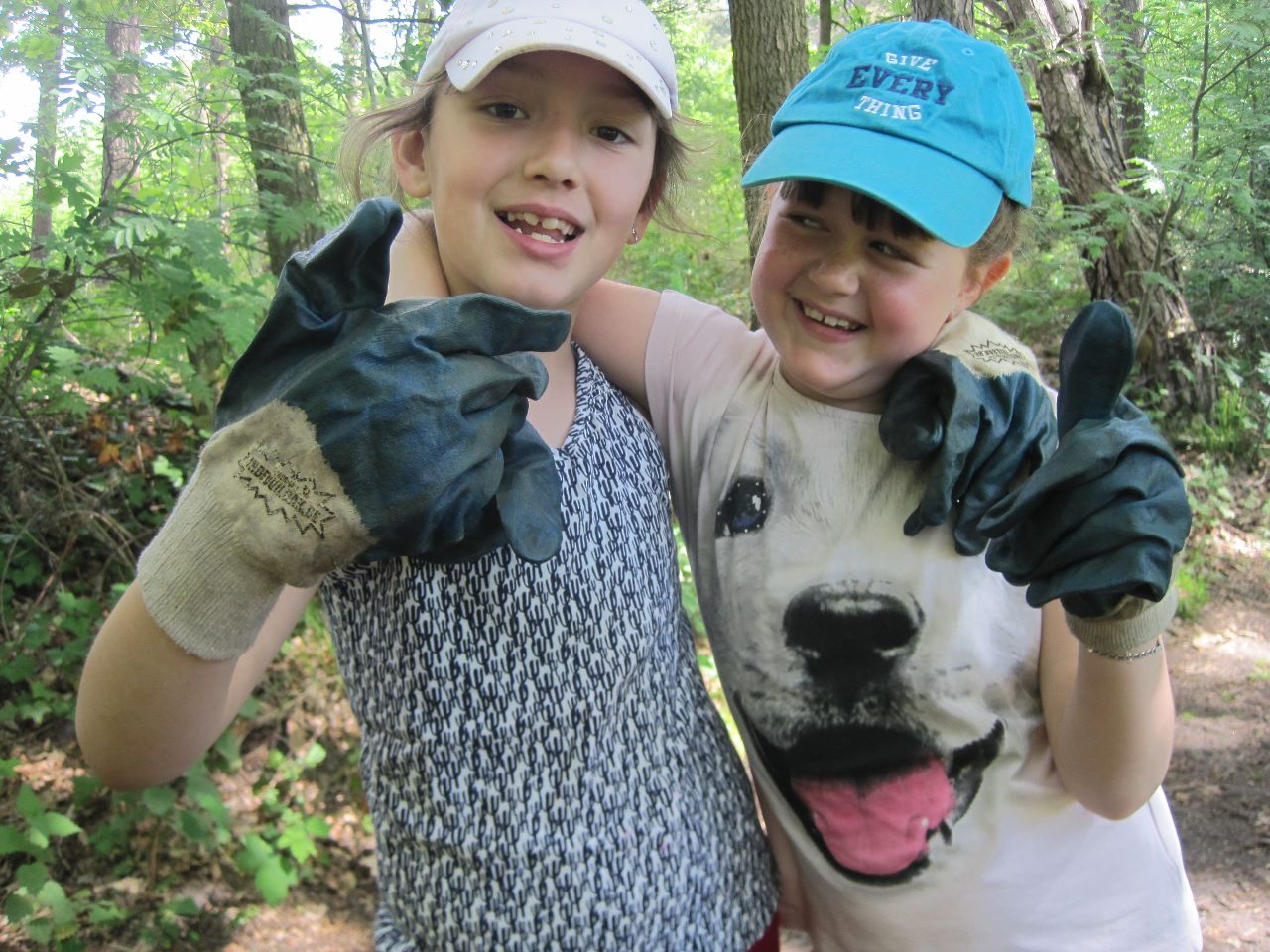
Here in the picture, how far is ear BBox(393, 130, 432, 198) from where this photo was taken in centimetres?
138

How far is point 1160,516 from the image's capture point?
100cm

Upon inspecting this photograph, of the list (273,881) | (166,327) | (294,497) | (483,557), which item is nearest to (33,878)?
(273,881)

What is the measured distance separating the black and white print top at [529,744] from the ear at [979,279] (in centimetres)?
66

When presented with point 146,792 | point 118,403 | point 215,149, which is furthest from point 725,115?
point 146,792

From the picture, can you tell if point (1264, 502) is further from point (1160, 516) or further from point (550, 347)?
Result: point (550, 347)

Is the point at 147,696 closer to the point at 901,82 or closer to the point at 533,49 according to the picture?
the point at 533,49

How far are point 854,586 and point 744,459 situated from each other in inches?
10.8

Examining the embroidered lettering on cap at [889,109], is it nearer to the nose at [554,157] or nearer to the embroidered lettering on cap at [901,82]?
the embroidered lettering on cap at [901,82]

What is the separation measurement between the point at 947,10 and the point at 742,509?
98.6 inches

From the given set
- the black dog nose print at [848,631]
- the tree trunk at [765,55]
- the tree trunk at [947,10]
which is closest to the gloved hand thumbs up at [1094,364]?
the black dog nose print at [848,631]

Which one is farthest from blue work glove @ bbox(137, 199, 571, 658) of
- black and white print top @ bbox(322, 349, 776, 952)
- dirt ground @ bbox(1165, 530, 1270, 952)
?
dirt ground @ bbox(1165, 530, 1270, 952)

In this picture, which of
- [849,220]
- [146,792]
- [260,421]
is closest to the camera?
[260,421]

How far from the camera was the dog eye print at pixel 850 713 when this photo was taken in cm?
140

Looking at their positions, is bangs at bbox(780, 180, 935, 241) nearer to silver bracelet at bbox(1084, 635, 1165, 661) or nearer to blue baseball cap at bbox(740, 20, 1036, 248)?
blue baseball cap at bbox(740, 20, 1036, 248)
